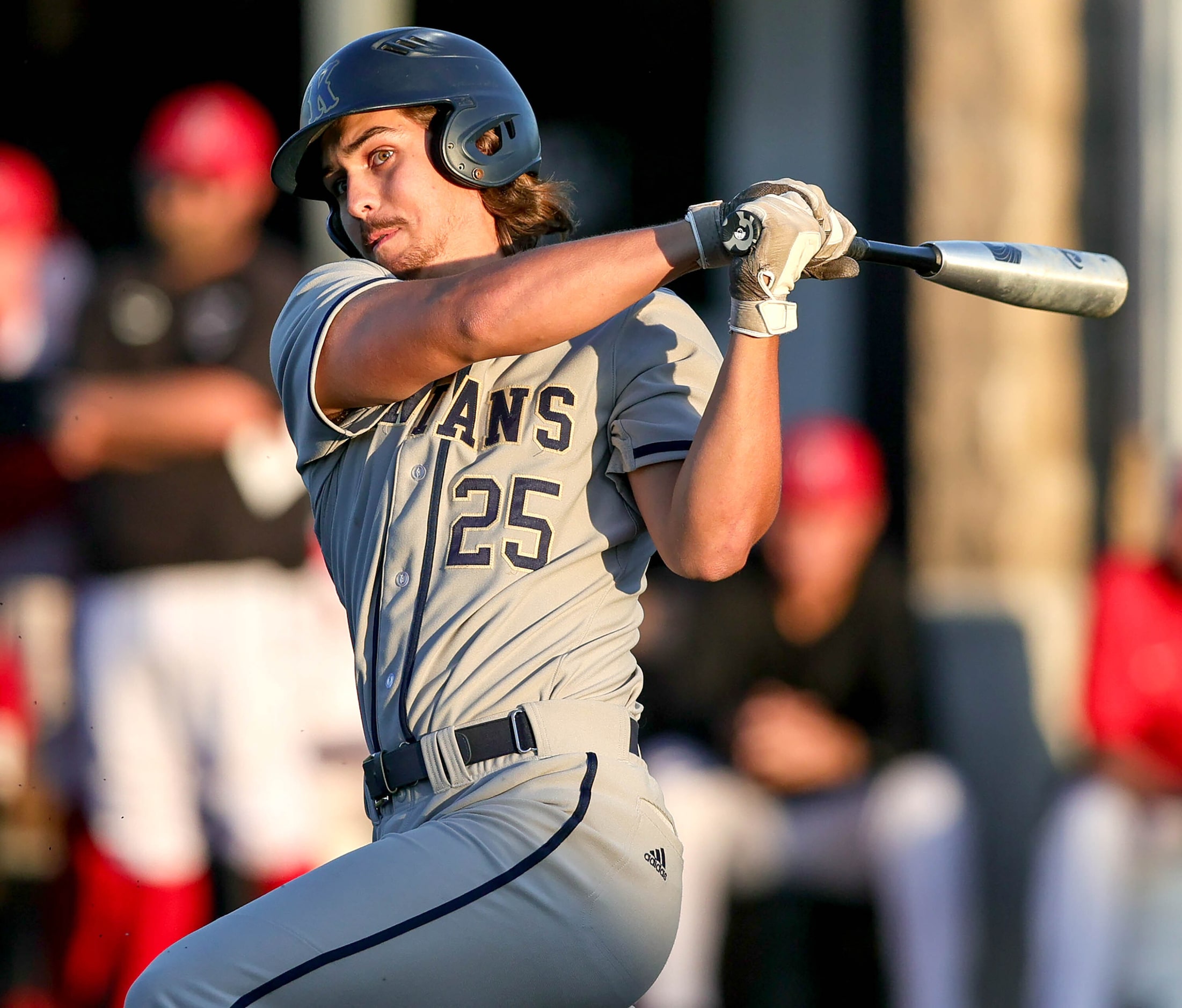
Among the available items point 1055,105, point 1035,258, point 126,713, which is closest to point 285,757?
point 126,713

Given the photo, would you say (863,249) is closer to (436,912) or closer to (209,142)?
(436,912)

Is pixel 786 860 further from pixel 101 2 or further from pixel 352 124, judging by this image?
pixel 101 2

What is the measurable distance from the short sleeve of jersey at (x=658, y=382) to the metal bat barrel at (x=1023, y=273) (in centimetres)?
29

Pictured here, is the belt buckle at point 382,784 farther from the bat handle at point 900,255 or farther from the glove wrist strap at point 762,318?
the bat handle at point 900,255

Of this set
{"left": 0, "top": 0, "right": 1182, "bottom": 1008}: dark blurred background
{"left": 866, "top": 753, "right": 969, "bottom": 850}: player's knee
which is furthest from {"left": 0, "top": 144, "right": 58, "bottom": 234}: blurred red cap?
{"left": 866, "top": 753, "right": 969, "bottom": 850}: player's knee

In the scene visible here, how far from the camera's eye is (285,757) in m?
4.75

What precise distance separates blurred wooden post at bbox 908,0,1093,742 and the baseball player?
3.58m

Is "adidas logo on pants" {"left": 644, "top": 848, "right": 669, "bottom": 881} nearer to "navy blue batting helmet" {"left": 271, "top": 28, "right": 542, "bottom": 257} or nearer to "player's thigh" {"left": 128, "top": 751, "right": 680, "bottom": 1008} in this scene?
"player's thigh" {"left": 128, "top": 751, "right": 680, "bottom": 1008}

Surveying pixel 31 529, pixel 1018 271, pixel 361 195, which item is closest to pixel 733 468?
pixel 1018 271

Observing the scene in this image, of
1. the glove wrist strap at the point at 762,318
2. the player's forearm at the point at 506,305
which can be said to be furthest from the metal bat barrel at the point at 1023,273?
the player's forearm at the point at 506,305

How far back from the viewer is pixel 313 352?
96.5 inches

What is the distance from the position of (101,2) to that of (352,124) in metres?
5.73

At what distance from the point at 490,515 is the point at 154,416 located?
8.89 ft

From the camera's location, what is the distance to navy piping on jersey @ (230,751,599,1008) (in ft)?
6.84
